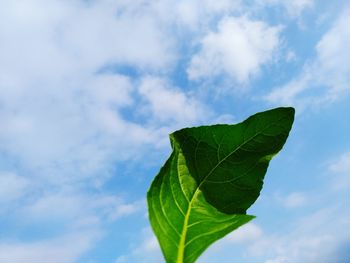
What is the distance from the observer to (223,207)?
245 centimetres

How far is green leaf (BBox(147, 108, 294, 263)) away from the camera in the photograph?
89.2 inches

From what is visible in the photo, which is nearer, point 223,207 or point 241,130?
point 241,130

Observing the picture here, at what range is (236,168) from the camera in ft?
7.63

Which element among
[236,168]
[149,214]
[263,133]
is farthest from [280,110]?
[149,214]

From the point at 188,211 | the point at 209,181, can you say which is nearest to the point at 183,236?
the point at 188,211

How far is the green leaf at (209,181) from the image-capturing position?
7.43 ft

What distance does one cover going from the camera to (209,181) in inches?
92.7

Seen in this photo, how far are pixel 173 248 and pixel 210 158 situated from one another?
383 mm

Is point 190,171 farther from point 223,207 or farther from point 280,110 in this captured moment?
point 280,110

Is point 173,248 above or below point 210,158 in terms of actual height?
below

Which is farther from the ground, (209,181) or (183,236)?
(209,181)

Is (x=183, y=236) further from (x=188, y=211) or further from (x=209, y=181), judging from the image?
(x=209, y=181)

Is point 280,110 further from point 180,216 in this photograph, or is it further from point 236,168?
point 180,216

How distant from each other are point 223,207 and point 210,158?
10.5 inches
